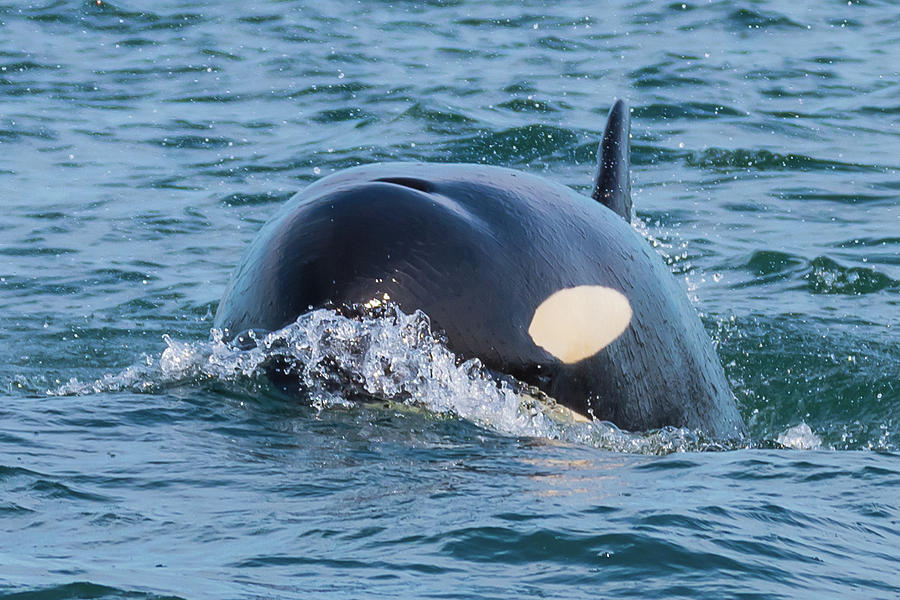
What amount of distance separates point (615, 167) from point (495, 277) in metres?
3.09

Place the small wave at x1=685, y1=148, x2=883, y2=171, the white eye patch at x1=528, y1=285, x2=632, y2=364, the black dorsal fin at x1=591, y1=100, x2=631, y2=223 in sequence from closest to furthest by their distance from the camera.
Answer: the white eye patch at x1=528, y1=285, x2=632, y2=364 < the black dorsal fin at x1=591, y1=100, x2=631, y2=223 < the small wave at x1=685, y1=148, x2=883, y2=171

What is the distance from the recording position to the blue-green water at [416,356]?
4918 millimetres

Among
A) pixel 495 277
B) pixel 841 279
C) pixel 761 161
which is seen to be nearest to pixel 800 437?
pixel 495 277

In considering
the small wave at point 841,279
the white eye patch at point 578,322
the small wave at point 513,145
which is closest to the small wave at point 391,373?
the white eye patch at point 578,322

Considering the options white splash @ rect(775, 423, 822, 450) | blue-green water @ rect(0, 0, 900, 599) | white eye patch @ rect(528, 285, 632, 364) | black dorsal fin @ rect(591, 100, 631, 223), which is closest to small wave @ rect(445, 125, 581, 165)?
blue-green water @ rect(0, 0, 900, 599)

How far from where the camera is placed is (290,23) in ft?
80.1

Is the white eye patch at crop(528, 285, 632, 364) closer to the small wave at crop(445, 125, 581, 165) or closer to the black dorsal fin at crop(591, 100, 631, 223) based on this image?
the black dorsal fin at crop(591, 100, 631, 223)

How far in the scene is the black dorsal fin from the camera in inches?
344

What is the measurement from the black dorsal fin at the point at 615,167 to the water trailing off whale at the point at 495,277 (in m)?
1.40

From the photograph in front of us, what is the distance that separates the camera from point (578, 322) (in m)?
6.36

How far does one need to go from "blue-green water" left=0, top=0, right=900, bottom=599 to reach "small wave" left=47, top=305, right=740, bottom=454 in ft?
0.10

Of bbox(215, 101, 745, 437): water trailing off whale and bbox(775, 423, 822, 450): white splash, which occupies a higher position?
bbox(215, 101, 745, 437): water trailing off whale

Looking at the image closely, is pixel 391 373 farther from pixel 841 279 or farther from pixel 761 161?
pixel 761 161

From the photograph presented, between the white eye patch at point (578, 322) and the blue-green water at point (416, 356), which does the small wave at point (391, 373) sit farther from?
the white eye patch at point (578, 322)
